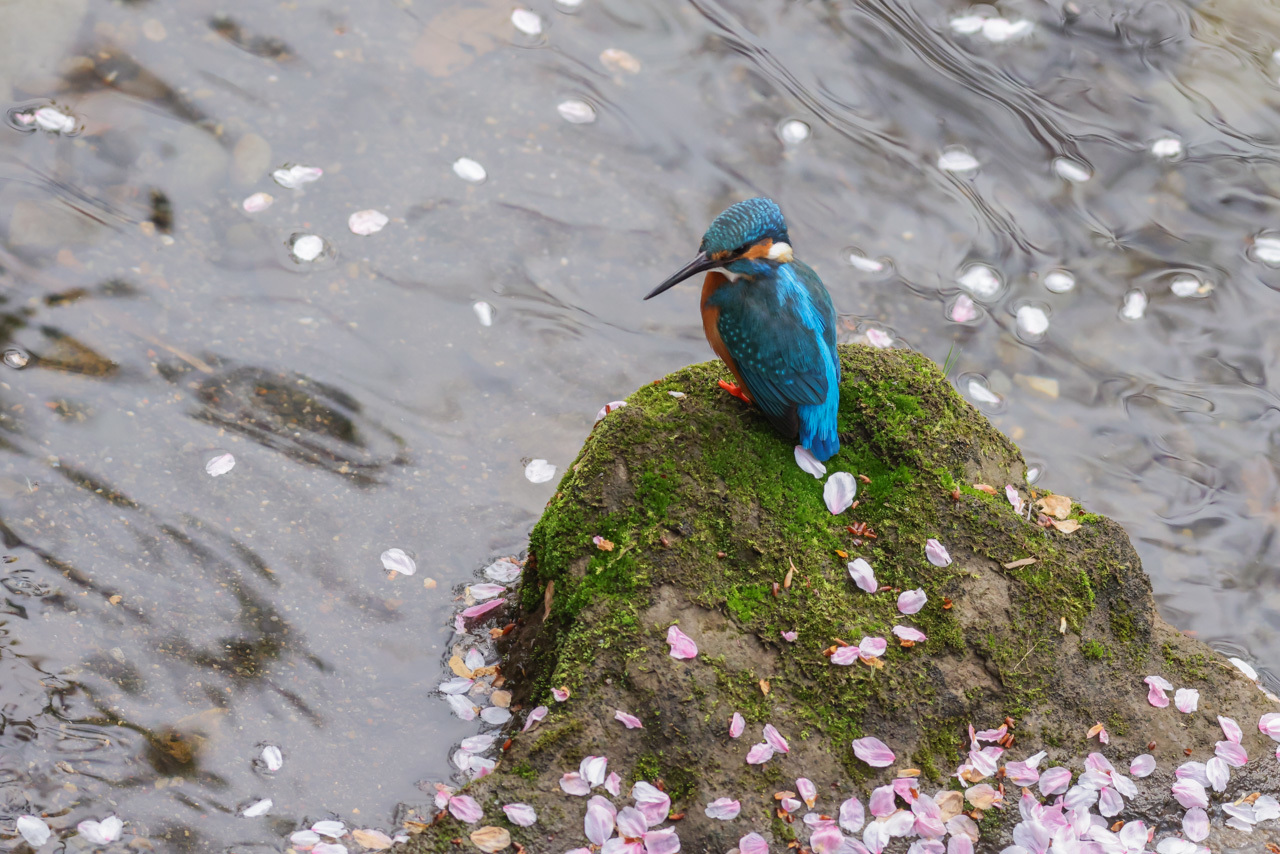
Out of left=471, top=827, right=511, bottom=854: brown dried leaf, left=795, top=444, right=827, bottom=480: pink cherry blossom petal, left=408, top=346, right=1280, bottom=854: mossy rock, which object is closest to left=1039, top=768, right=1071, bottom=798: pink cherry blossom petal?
left=408, top=346, right=1280, bottom=854: mossy rock

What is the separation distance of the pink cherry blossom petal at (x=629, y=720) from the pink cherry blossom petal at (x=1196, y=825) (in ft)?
6.08

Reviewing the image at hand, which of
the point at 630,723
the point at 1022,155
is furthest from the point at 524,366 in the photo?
the point at 1022,155

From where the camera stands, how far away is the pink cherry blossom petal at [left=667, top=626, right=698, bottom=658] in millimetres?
3004

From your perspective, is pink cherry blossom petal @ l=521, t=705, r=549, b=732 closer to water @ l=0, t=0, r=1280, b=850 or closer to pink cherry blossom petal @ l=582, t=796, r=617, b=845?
pink cherry blossom petal @ l=582, t=796, r=617, b=845

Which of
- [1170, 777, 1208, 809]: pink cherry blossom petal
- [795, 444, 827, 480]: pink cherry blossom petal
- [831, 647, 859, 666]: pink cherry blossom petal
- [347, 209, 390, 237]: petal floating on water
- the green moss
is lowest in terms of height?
[347, 209, 390, 237]: petal floating on water

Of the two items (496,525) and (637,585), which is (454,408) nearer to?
(496,525)

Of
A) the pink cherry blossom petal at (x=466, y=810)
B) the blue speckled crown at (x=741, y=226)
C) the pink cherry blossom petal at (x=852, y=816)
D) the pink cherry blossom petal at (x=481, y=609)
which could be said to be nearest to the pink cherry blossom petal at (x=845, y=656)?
the pink cherry blossom petal at (x=852, y=816)

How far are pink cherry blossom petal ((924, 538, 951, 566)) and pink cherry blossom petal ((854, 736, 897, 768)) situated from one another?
0.65 metres

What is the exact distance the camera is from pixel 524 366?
5.17 metres

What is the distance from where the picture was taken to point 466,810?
279cm

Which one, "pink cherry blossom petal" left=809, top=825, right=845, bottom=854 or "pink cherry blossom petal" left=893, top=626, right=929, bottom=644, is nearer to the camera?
"pink cherry blossom petal" left=809, top=825, right=845, bottom=854

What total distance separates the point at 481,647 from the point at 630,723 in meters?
1.11

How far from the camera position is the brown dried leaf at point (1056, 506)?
11.9 ft

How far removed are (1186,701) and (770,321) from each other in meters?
1.94
